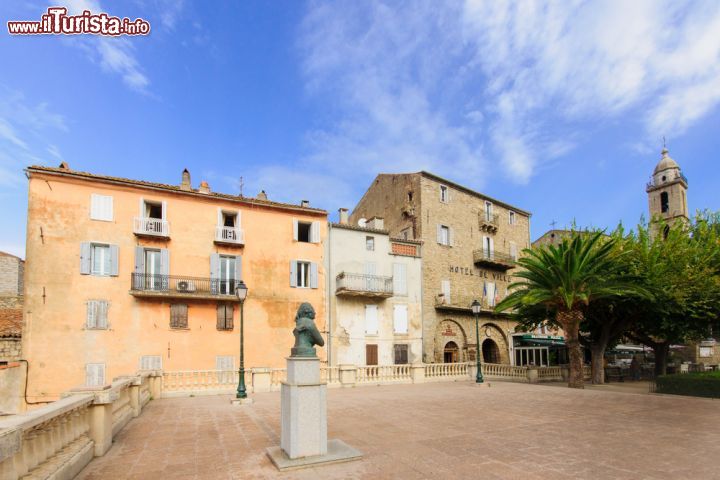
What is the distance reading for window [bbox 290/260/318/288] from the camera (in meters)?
27.1

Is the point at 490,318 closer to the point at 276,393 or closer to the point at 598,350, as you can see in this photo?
the point at 598,350

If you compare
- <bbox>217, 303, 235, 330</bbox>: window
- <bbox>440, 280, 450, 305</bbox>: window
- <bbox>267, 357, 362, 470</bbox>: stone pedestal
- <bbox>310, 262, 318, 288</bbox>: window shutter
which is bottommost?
<bbox>267, 357, 362, 470</bbox>: stone pedestal

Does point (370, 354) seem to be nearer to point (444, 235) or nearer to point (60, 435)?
point (444, 235)

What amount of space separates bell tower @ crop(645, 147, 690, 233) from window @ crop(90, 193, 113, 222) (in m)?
61.3

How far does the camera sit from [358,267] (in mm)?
29188

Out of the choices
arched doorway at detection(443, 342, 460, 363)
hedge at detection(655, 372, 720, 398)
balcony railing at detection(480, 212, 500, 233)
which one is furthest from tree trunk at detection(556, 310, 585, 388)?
balcony railing at detection(480, 212, 500, 233)

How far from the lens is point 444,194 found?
3400 centimetres

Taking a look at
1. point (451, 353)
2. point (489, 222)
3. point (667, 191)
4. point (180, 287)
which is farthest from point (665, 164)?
point (180, 287)

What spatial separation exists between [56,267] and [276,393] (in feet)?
46.1

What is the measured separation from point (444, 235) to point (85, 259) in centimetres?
2423

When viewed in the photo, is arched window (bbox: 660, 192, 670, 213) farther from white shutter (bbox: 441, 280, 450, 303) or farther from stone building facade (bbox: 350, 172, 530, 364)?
white shutter (bbox: 441, 280, 450, 303)

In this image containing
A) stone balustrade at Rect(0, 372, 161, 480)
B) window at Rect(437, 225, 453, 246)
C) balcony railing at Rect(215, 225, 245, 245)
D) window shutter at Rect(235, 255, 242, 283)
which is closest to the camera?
stone balustrade at Rect(0, 372, 161, 480)

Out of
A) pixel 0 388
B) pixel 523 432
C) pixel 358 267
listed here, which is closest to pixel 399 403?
pixel 523 432

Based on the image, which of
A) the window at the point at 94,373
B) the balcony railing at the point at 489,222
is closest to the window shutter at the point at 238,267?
the window at the point at 94,373
